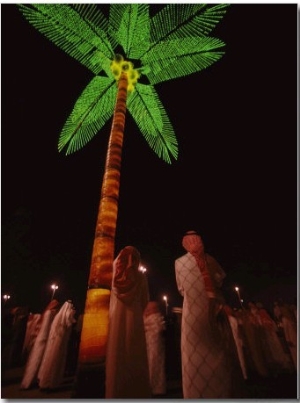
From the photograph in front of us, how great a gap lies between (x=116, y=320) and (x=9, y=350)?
9243 mm

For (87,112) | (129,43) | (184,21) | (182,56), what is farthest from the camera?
(87,112)

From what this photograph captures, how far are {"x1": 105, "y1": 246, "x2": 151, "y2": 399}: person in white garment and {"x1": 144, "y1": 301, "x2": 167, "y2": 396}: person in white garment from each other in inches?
125

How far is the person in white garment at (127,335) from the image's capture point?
3266 mm

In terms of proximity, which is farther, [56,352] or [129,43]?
[56,352]

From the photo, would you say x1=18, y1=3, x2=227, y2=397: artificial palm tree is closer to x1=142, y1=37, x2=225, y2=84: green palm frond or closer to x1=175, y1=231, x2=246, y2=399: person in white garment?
x1=142, y1=37, x2=225, y2=84: green palm frond

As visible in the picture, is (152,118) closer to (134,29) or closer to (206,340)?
(134,29)

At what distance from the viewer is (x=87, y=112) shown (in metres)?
5.97

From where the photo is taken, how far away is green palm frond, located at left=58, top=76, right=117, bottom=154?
5.96 meters

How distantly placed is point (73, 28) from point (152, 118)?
2.34m

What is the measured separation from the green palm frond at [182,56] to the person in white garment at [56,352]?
6.97 meters

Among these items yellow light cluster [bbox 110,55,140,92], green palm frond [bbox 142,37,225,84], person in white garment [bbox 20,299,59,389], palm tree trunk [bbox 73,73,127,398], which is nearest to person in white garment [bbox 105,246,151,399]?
palm tree trunk [bbox 73,73,127,398]

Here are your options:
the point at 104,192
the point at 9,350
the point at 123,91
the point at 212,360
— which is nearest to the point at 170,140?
the point at 123,91

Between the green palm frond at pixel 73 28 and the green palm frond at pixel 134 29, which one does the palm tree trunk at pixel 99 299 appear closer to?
the green palm frond at pixel 73 28

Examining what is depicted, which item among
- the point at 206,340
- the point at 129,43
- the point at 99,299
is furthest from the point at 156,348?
the point at 129,43
